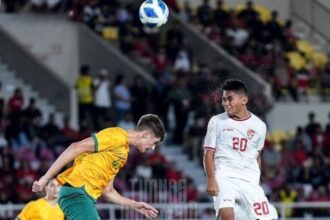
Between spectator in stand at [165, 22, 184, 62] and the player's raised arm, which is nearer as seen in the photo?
the player's raised arm

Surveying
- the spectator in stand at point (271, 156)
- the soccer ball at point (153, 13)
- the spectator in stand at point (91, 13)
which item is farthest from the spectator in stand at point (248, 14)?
the soccer ball at point (153, 13)

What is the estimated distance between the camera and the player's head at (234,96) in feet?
50.7

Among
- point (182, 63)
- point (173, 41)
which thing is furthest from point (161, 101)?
point (173, 41)

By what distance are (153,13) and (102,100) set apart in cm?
1149

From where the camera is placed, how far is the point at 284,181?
27.4 meters

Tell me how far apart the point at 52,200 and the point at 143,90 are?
13140 mm

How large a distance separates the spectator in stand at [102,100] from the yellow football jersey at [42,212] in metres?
12.2

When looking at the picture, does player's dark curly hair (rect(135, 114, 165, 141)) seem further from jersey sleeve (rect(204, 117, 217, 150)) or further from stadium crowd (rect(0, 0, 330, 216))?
stadium crowd (rect(0, 0, 330, 216))

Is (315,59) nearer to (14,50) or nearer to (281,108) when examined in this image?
(281,108)

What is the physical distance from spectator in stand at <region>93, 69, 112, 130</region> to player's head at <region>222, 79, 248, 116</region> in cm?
1339

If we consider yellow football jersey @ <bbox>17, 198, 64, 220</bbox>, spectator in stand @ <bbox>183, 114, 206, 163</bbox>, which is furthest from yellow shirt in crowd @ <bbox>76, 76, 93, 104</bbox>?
yellow football jersey @ <bbox>17, 198, 64, 220</bbox>

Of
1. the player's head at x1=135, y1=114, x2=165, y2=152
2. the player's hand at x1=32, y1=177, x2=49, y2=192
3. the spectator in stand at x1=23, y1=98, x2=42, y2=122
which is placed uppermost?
the spectator in stand at x1=23, y1=98, x2=42, y2=122

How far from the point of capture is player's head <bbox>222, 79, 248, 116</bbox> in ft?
50.7

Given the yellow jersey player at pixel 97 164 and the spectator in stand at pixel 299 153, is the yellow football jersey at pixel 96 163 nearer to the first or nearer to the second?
the yellow jersey player at pixel 97 164
